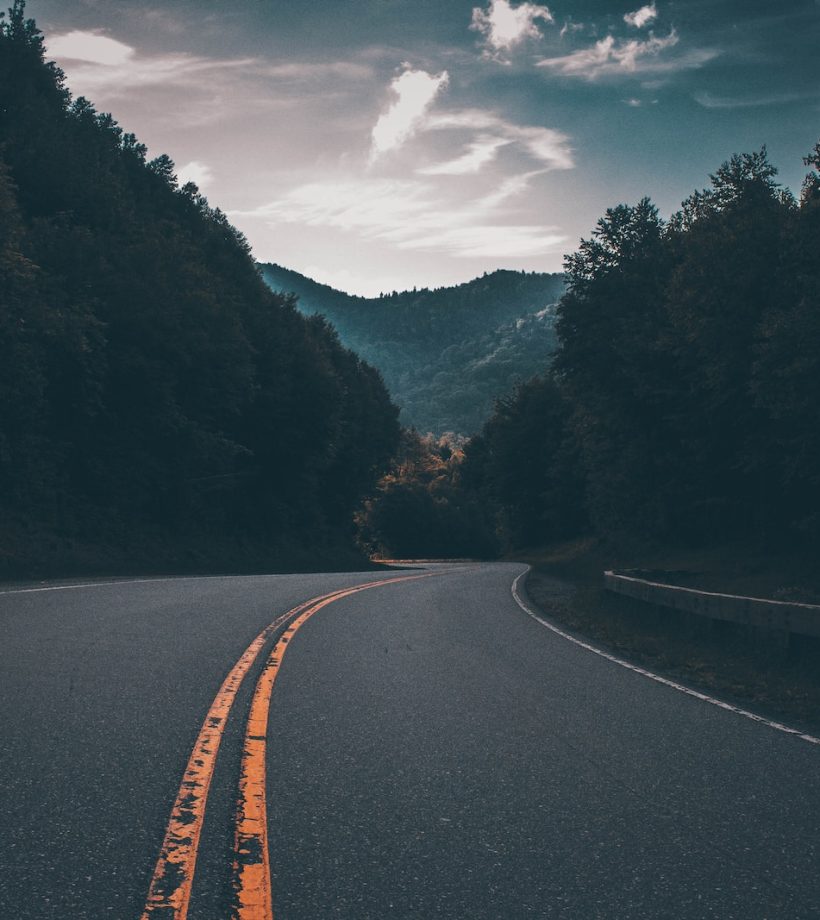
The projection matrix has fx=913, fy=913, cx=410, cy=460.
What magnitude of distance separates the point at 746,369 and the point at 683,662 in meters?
25.2

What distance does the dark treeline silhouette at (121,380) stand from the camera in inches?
1139

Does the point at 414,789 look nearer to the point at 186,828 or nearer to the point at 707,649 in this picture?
the point at 186,828

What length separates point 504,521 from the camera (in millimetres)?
87375

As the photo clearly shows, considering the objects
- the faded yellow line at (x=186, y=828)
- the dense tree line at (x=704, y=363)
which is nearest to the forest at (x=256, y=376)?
the dense tree line at (x=704, y=363)

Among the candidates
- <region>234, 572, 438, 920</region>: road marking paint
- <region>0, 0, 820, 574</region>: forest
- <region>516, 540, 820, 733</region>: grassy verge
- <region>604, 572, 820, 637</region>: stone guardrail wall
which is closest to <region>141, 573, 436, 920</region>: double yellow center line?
<region>234, 572, 438, 920</region>: road marking paint

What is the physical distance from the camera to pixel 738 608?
11078 mm

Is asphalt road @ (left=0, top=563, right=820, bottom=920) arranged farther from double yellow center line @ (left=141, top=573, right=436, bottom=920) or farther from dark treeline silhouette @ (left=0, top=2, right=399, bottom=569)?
dark treeline silhouette @ (left=0, top=2, right=399, bottom=569)

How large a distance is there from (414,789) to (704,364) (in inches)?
1350

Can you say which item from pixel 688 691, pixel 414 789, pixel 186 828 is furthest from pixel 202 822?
pixel 688 691

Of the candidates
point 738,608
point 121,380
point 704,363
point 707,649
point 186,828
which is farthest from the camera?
point 704,363

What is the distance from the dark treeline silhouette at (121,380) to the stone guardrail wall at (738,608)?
672 inches

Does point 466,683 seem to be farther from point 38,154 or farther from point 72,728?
point 38,154

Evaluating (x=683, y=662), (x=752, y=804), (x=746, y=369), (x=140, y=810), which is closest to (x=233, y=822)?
(x=140, y=810)

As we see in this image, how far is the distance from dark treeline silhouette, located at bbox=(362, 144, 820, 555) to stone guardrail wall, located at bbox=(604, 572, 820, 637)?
620 inches
